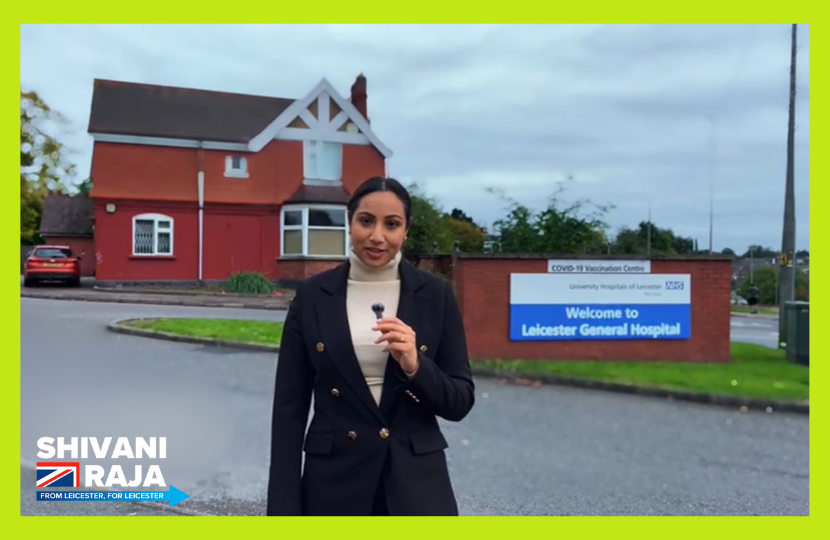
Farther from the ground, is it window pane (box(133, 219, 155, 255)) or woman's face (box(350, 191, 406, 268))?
window pane (box(133, 219, 155, 255))

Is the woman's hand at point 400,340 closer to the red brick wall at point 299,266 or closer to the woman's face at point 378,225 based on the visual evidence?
the woman's face at point 378,225

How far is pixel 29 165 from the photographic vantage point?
432 inches

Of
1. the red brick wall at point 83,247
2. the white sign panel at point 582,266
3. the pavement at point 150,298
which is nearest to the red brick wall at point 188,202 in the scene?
the pavement at point 150,298

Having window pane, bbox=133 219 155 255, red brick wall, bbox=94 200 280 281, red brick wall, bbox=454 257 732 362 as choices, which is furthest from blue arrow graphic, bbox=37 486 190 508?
window pane, bbox=133 219 155 255

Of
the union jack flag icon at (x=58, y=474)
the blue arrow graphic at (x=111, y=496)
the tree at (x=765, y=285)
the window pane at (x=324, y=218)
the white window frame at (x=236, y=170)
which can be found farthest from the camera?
the tree at (x=765, y=285)

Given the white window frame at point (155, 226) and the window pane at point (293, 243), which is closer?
the white window frame at point (155, 226)

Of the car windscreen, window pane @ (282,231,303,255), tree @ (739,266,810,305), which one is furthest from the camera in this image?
tree @ (739,266,810,305)

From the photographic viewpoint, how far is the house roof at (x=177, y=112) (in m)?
20.2

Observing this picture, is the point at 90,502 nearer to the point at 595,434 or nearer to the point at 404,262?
the point at 404,262

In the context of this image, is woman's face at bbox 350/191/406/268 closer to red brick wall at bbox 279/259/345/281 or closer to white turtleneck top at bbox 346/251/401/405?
white turtleneck top at bbox 346/251/401/405

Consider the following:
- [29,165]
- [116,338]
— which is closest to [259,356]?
[116,338]

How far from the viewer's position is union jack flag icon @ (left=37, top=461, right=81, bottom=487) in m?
5.16

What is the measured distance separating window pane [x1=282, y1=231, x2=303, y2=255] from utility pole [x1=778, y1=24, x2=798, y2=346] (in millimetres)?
12727

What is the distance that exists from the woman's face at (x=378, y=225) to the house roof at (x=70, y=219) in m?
24.4
